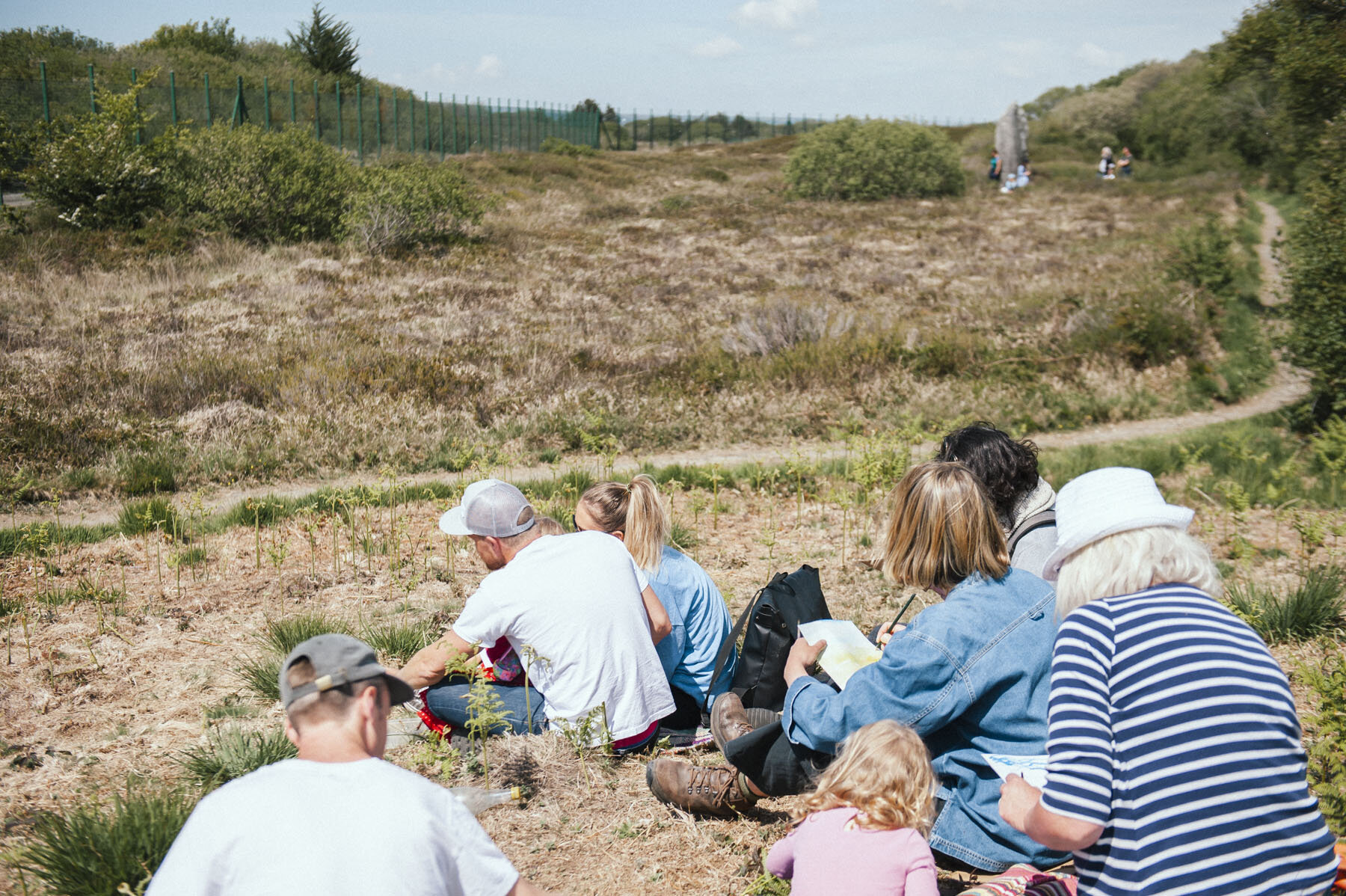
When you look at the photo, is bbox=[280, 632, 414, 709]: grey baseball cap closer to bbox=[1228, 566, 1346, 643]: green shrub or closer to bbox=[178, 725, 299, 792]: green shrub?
bbox=[178, 725, 299, 792]: green shrub

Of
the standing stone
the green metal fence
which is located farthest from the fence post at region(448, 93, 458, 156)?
the standing stone

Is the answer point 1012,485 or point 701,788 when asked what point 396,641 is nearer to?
point 701,788

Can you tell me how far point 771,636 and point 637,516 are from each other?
0.74 metres

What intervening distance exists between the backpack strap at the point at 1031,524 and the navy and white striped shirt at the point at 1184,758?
164 centimetres

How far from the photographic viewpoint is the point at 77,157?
17125 mm

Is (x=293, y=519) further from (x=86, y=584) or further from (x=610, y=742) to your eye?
(x=610, y=742)

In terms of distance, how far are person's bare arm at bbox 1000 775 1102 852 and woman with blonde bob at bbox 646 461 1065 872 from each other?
0.44m

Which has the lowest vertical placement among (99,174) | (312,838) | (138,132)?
(312,838)

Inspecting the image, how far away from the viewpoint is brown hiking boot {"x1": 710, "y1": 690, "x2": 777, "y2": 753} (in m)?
3.33

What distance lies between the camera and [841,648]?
308 cm

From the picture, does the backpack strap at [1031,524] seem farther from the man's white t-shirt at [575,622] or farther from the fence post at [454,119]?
the fence post at [454,119]

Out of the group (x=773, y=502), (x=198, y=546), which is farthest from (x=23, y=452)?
(x=773, y=502)

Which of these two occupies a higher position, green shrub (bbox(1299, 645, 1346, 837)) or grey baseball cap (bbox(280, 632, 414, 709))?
grey baseball cap (bbox(280, 632, 414, 709))

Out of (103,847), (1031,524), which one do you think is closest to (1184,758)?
(1031,524)
